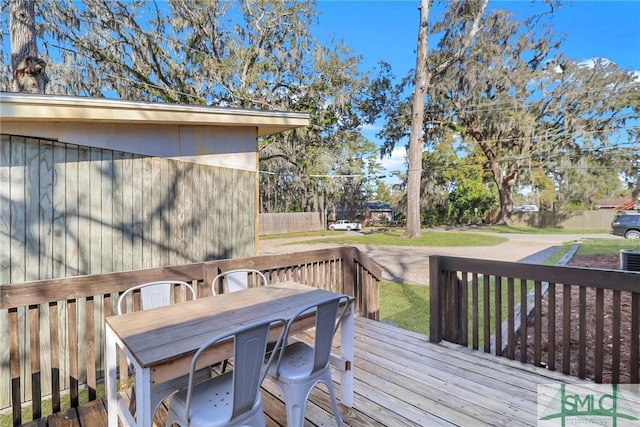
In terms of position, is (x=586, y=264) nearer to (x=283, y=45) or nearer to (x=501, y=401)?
(x=501, y=401)

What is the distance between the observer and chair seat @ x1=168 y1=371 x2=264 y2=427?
1.47 m

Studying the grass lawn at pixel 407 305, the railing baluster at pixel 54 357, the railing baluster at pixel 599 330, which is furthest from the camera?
the grass lawn at pixel 407 305

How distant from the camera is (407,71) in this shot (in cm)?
1847

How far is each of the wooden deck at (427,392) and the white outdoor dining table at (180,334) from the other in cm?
22

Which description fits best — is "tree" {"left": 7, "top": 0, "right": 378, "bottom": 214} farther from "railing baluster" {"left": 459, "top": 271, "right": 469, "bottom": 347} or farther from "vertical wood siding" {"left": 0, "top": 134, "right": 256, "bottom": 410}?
"railing baluster" {"left": 459, "top": 271, "right": 469, "bottom": 347}

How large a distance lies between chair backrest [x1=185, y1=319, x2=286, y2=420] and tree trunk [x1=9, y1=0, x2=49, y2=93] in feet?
15.4

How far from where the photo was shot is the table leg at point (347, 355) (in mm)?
2213

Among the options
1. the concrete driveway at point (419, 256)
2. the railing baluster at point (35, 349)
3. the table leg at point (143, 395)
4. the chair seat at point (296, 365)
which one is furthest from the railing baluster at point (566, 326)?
the concrete driveway at point (419, 256)

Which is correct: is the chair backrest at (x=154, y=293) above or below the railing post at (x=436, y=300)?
above

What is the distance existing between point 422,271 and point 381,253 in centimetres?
307

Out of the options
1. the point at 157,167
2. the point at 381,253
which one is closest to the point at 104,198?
the point at 157,167

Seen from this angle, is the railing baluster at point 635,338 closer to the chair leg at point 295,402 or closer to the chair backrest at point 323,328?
the chair backrest at point 323,328

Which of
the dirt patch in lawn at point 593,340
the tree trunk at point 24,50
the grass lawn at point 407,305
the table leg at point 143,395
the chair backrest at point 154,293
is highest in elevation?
the tree trunk at point 24,50

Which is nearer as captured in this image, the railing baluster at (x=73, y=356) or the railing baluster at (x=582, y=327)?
the railing baluster at (x=73, y=356)
